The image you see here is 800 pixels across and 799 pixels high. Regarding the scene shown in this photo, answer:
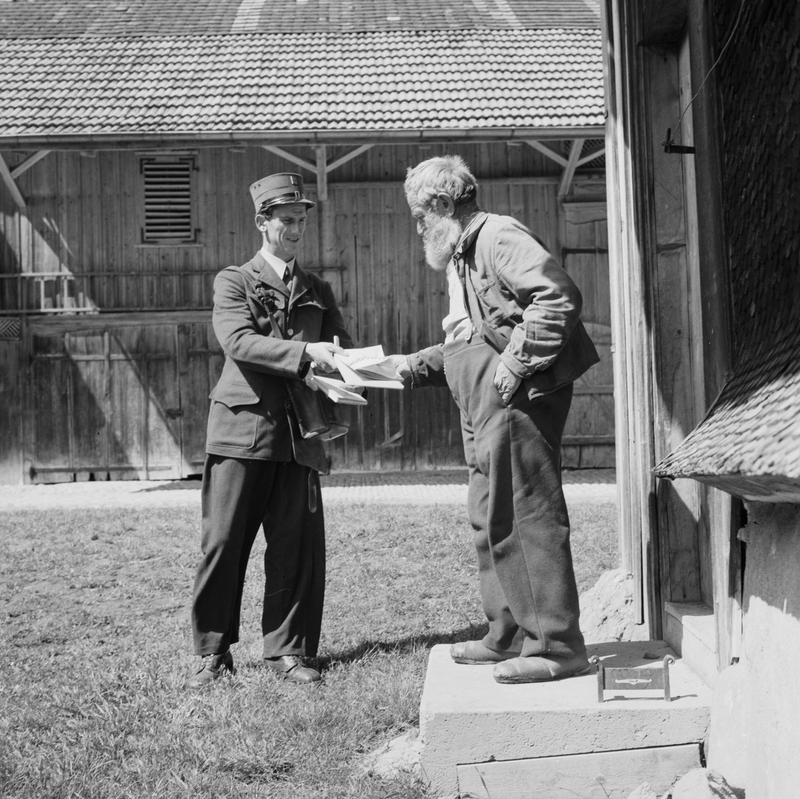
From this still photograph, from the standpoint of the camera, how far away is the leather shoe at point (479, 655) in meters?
3.45

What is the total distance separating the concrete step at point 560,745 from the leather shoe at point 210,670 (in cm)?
135

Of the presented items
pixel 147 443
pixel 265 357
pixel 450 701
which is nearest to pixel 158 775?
pixel 450 701

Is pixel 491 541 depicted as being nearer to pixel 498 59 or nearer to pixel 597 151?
pixel 597 151

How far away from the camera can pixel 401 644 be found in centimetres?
468

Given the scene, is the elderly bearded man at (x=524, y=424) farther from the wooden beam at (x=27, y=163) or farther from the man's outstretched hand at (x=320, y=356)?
the wooden beam at (x=27, y=163)

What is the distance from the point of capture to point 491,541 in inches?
125

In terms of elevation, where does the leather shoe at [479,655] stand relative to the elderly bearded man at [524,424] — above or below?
below

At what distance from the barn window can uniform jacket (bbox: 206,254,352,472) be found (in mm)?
8278

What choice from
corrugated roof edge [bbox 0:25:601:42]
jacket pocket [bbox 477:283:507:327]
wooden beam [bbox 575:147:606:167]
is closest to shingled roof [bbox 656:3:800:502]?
jacket pocket [bbox 477:283:507:327]

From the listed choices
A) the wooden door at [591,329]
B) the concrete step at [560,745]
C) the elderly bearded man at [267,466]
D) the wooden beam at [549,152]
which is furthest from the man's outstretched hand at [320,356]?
the wooden door at [591,329]

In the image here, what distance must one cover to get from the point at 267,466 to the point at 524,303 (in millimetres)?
1546

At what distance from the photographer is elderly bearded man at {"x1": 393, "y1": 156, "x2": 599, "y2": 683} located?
10.2 feet

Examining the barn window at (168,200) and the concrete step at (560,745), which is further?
the barn window at (168,200)

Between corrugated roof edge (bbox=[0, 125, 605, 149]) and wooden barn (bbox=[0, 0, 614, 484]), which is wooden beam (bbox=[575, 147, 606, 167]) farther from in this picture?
corrugated roof edge (bbox=[0, 125, 605, 149])
